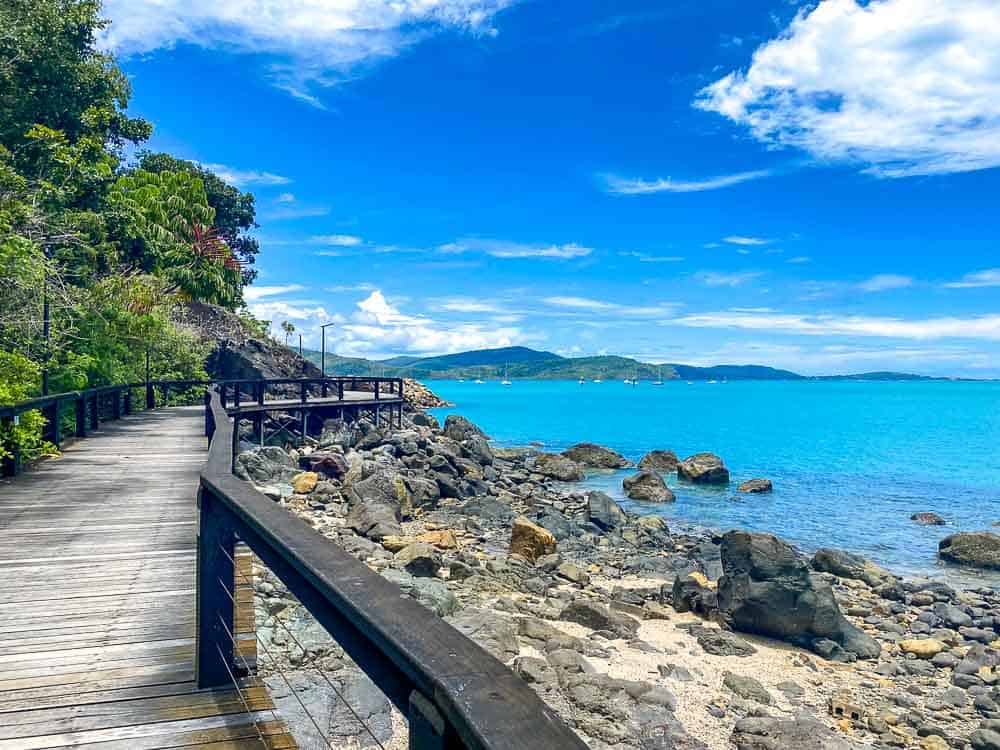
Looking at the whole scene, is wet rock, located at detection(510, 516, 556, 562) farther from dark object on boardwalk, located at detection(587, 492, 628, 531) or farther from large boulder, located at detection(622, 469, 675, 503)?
large boulder, located at detection(622, 469, 675, 503)

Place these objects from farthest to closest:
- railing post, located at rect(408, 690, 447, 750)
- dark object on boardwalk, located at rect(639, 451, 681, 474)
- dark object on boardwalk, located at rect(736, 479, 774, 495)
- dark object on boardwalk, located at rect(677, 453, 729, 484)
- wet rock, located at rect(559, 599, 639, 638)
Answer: dark object on boardwalk, located at rect(639, 451, 681, 474), dark object on boardwalk, located at rect(677, 453, 729, 484), dark object on boardwalk, located at rect(736, 479, 774, 495), wet rock, located at rect(559, 599, 639, 638), railing post, located at rect(408, 690, 447, 750)

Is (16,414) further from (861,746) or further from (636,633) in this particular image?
(861,746)

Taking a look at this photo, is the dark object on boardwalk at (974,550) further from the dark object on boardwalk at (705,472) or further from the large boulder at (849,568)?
the dark object on boardwalk at (705,472)

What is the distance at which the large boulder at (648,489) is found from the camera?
27172 millimetres

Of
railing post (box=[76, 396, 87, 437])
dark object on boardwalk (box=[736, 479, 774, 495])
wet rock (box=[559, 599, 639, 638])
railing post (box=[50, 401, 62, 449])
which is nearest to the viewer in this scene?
wet rock (box=[559, 599, 639, 638])

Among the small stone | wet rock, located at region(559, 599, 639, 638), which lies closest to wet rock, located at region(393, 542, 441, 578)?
wet rock, located at region(559, 599, 639, 638)

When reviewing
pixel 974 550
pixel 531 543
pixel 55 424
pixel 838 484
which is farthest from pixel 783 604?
pixel 838 484

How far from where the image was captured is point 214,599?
11.3 feet

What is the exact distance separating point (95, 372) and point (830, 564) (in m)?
19.9

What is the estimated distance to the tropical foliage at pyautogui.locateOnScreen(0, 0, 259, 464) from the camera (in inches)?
520

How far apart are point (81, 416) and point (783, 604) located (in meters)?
A: 14.6

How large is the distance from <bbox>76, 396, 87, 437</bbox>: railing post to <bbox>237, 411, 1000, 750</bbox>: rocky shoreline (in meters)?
3.98

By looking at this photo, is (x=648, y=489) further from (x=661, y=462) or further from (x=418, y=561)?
(x=418, y=561)

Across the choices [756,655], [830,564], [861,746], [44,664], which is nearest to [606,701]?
[861,746]
